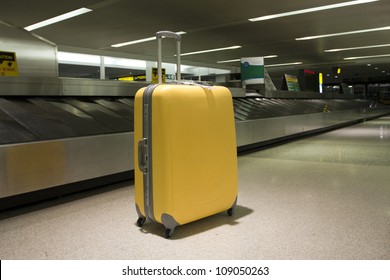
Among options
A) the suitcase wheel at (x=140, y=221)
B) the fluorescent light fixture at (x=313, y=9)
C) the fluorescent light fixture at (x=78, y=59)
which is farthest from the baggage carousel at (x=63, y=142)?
the fluorescent light fixture at (x=78, y=59)

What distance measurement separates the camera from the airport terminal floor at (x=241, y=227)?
2352 millimetres

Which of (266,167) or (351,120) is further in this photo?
(351,120)

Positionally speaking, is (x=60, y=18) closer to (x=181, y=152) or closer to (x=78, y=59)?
(x=78, y=59)

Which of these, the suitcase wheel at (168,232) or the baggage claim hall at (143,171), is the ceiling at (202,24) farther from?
the suitcase wheel at (168,232)

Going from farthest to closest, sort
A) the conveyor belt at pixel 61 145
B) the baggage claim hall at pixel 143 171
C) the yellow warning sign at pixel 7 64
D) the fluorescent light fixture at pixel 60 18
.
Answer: the fluorescent light fixture at pixel 60 18
the yellow warning sign at pixel 7 64
the conveyor belt at pixel 61 145
the baggage claim hall at pixel 143 171

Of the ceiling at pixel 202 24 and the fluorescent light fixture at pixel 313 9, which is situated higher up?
the fluorescent light fixture at pixel 313 9

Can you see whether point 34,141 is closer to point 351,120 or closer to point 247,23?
point 247,23

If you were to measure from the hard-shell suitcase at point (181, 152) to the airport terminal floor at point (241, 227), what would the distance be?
0.74 feet

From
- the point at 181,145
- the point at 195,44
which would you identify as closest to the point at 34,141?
the point at 181,145

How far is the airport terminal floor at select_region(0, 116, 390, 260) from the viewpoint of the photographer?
235 cm

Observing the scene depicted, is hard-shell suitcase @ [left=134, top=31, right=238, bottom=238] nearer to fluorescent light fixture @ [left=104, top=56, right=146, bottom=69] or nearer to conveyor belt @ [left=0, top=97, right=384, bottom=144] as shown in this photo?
conveyor belt @ [left=0, top=97, right=384, bottom=144]

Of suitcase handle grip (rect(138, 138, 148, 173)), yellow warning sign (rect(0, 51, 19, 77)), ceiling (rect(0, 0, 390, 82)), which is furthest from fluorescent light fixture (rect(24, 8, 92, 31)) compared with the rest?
suitcase handle grip (rect(138, 138, 148, 173))

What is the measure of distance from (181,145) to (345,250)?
1.37 meters

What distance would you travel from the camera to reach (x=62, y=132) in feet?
13.0
